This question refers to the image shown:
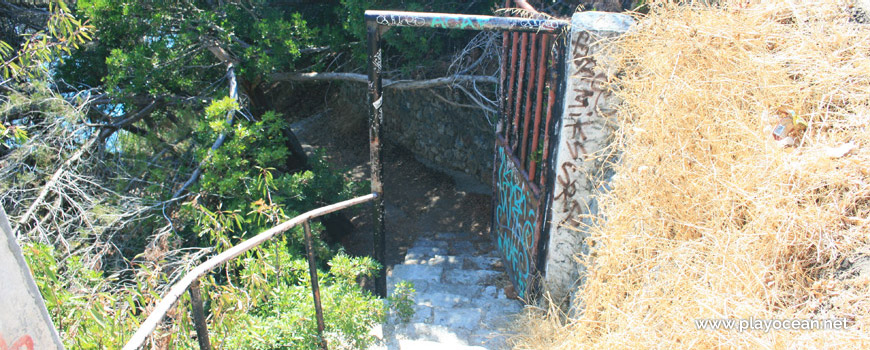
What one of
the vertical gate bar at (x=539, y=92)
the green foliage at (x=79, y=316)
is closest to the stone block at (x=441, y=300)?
the vertical gate bar at (x=539, y=92)

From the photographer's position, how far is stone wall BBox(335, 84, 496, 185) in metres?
8.45

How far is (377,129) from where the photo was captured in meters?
3.92

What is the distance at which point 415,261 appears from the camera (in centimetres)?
560

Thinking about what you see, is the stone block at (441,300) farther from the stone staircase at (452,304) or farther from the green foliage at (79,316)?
the green foliage at (79,316)

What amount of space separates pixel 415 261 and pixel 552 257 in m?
2.23

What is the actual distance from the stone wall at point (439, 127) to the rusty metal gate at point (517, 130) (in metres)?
2.64

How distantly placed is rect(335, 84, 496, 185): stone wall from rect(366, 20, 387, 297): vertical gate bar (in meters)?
3.78

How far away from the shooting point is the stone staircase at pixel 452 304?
3611 millimetres

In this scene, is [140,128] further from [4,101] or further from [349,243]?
[349,243]

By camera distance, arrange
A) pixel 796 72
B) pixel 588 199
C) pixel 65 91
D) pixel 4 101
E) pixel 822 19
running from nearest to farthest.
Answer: pixel 796 72, pixel 822 19, pixel 588 199, pixel 4 101, pixel 65 91

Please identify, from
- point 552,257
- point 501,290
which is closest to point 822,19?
point 552,257

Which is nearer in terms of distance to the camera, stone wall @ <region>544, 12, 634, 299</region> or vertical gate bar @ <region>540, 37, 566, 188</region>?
stone wall @ <region>544, 12, 634, 299</region>

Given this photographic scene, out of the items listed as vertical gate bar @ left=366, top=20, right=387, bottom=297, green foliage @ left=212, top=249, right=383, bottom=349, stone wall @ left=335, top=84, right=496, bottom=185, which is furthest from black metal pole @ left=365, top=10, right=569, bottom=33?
stone wall @ left=335, top=84, right=496, bottom=185

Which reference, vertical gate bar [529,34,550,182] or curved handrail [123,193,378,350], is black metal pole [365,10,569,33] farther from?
curved handrail [123,193,378,350]
